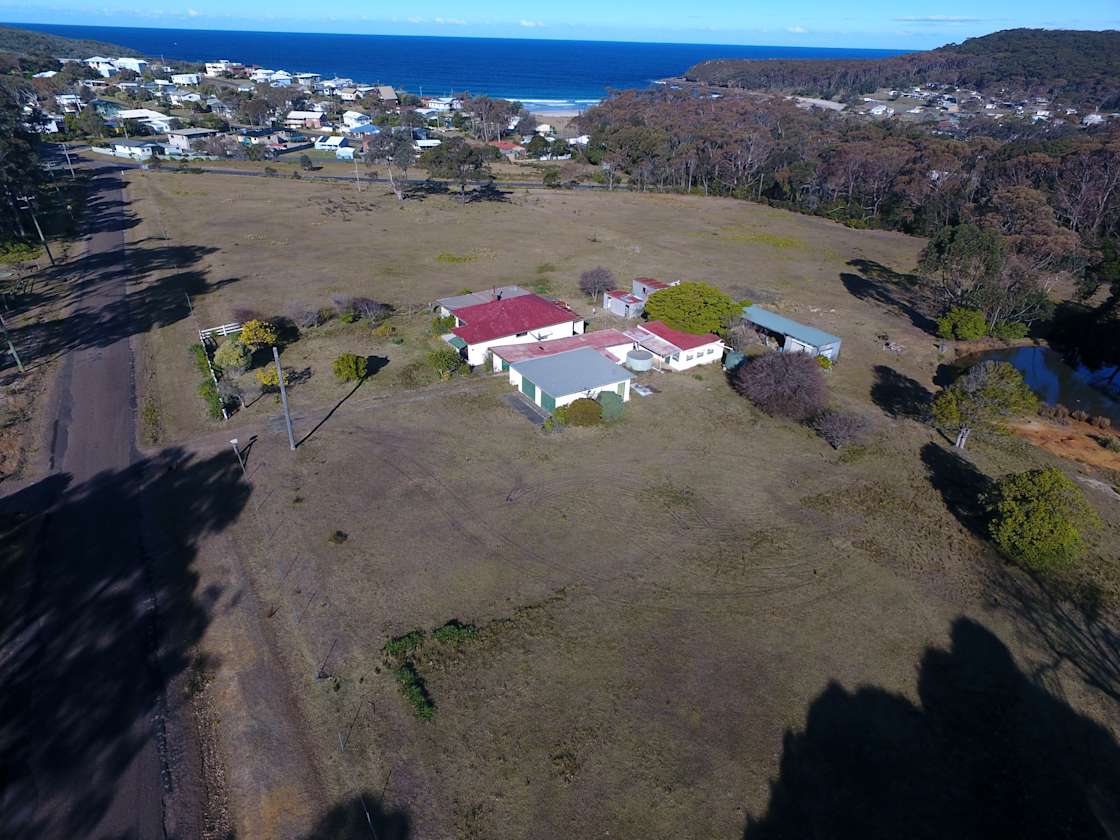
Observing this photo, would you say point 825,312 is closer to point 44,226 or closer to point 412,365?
point 412,365

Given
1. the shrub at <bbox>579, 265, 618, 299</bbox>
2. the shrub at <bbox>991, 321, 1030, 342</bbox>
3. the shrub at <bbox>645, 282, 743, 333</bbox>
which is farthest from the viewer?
the shrub at <bbox>579, 265, 618, 299</bbox>

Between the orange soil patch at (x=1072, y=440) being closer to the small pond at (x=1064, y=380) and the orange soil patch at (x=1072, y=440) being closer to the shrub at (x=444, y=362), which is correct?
the small pond at (x=1064, y=380)

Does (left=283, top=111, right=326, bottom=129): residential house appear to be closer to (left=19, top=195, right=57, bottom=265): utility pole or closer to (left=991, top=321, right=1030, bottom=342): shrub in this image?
(left=19, top=195, right=57, bottom=265): utility pole

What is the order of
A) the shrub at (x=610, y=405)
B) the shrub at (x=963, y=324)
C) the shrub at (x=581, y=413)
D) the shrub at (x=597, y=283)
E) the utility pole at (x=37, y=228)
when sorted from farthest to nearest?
the utility pole at (x=37, y=228)
the shrub at (x=597, y=283)
the shrub at (x=963, y=324)
the shrub at (x=610, y=405)
the shrub at (x=581, y=413)

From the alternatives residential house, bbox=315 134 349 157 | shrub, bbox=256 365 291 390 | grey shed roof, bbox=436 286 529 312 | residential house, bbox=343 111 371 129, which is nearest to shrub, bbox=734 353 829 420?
grey shed roof, bbox=436 286 529 312

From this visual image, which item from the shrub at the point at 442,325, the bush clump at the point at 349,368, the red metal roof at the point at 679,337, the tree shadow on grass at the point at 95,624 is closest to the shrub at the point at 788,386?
the red metal roof at the point at 679,337

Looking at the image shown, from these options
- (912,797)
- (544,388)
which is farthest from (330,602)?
(912,797)

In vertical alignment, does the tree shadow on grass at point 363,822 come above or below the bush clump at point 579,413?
below

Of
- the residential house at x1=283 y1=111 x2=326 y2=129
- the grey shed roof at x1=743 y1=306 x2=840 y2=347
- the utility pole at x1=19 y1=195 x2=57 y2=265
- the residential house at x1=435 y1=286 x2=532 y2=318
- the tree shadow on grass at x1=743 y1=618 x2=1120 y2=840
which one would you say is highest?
the residential house at x1=283 y1=111 x2=326 y2=129
